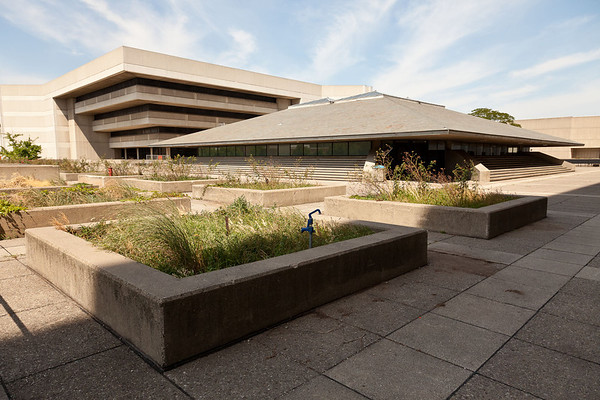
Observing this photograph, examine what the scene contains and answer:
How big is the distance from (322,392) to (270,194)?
1139cm

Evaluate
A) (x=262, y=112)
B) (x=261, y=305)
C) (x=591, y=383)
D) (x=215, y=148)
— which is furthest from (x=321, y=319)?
(x=262, y=112)

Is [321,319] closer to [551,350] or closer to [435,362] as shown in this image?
[435,362]

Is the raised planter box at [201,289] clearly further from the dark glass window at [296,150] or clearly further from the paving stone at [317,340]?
the dark glass window at [296,150]

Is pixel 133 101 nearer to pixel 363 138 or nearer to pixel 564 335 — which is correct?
pixel 363 138

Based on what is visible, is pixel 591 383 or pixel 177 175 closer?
pixel 591 383

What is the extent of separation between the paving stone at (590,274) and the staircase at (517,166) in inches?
877

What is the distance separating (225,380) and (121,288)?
1511mm

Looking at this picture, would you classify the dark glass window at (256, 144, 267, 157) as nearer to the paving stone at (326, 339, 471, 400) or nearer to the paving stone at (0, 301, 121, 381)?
the paving stone at (0, 301, 121, 381)

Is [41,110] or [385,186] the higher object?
[41,110]

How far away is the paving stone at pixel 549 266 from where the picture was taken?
20.5 feet

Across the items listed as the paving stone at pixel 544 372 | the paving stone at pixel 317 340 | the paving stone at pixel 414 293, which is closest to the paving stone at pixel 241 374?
the paving stone at pixel 317 340

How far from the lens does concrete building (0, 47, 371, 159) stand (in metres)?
55.3

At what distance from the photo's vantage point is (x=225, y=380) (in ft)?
10.6

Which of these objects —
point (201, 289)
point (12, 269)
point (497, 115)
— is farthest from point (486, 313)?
point (497, 115)
